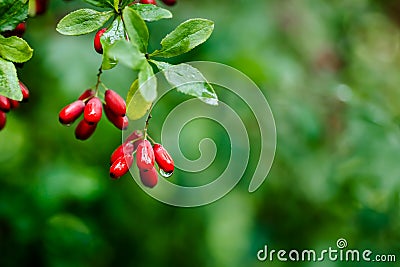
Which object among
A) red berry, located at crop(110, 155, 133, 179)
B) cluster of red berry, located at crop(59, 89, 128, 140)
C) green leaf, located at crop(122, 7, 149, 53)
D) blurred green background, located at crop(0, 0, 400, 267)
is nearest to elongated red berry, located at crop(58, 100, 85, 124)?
cluster of red berry, located at crop(59, 89, 128, 140)

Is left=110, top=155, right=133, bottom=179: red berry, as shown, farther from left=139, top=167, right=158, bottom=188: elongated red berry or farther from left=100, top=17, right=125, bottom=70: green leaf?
left=100, top=17, right=125, bottom=70: green leaf

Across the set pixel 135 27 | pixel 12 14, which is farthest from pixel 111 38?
pixel 12 14

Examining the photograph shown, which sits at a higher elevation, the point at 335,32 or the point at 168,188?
the point at 335,32

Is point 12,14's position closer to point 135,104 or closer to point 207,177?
point 135,104

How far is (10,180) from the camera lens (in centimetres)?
222

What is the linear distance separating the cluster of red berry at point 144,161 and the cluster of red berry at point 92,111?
0.15ft

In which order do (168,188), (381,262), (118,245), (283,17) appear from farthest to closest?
(283,17)
(118,245)
(168,188)
(381,262)

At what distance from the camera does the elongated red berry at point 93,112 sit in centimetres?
91

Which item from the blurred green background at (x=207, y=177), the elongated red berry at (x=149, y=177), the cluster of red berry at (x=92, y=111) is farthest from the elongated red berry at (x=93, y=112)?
the blurred green background at (x=207, y=177)

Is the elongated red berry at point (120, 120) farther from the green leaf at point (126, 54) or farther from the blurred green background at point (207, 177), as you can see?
the blurred green background at point (207, 177)

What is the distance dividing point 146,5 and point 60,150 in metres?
1.61

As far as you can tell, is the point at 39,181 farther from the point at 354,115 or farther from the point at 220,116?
the point at 354,115

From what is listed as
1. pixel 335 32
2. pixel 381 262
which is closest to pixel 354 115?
pixel 381 262

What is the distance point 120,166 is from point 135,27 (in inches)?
8.2
